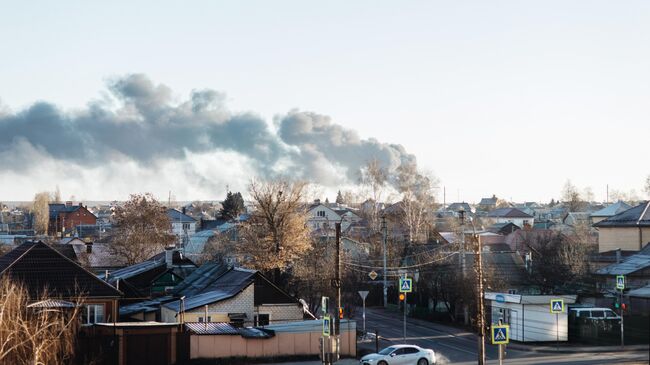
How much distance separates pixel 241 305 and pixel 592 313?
2066 centimetres

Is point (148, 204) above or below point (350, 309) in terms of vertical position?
above

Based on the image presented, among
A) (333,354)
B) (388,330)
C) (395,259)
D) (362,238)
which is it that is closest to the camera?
(333,354)

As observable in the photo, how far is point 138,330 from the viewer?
37406 mm

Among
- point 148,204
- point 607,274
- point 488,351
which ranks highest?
point 148,204

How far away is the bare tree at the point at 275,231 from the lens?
62062mm

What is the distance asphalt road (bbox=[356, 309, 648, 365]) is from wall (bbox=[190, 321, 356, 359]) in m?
3.23

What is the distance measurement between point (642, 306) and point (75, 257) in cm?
5376

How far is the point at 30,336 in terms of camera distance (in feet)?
98.8

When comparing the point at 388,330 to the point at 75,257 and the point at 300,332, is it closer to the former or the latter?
the point at 300,332

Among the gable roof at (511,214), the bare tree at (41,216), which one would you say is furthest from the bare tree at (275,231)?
the gable roof at (511,214)

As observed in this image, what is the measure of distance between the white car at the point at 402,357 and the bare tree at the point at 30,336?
1355 centimetres

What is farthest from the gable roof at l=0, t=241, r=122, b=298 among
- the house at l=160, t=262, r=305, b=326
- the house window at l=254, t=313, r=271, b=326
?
the house window at l=254, t=313, r=271, b=326

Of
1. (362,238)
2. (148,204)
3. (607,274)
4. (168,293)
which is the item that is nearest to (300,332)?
→ (168,293)

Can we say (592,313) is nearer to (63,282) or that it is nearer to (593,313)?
(593,313)
